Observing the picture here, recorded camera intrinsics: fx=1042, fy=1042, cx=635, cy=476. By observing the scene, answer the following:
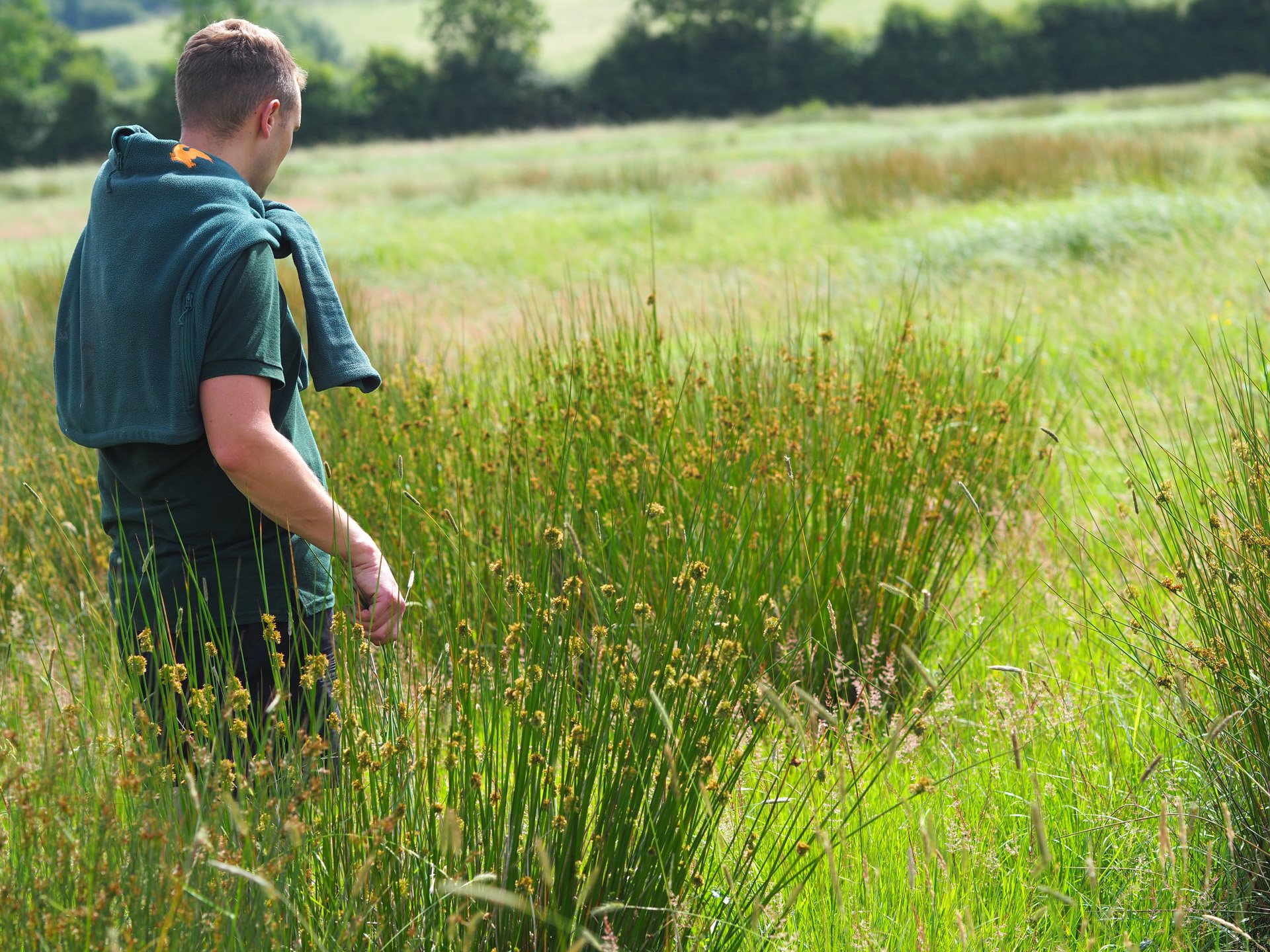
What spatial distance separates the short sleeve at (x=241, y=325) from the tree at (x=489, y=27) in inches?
2036

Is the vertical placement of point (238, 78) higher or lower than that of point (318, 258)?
higher

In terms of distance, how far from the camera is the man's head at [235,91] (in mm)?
1733

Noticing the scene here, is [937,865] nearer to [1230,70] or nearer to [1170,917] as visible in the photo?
[1170,917]

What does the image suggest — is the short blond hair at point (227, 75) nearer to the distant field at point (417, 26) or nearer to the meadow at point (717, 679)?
the meadow at point (717, 679)

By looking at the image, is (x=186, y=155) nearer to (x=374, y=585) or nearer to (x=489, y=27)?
(x=374, y=585)

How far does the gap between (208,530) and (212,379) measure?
1.01 feet

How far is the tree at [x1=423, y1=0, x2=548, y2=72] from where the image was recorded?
50.6 m

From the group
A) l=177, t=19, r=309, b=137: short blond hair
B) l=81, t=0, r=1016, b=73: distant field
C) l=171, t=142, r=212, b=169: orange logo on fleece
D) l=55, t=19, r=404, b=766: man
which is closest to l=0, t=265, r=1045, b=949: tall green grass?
l=55, t=19, r=404, b=766: man

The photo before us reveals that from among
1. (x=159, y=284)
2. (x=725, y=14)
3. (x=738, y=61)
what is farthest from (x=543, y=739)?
(x=725, y=14)

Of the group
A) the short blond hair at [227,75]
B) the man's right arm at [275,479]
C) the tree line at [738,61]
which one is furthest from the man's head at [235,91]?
the tree line at [738,61]

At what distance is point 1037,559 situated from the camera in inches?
118

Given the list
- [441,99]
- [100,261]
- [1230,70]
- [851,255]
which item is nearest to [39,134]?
[441,99]

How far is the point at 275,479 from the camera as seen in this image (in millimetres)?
1664

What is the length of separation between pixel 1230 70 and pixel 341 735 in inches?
2225
